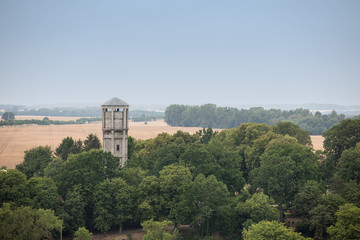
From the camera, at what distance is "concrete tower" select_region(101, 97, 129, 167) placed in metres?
51.4

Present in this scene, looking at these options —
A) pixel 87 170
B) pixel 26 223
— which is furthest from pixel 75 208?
pixel 26 223

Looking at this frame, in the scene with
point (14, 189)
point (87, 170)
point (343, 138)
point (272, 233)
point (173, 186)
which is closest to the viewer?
point (272, 233)

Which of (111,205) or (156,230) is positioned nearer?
(156,230)

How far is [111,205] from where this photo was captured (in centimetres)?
4191

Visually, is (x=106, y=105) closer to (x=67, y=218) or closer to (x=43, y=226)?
(x=67, y=218)

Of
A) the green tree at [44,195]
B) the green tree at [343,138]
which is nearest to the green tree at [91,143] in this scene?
the green tree at [44,195]

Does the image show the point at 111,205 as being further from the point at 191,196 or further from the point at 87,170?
the point at 191,196

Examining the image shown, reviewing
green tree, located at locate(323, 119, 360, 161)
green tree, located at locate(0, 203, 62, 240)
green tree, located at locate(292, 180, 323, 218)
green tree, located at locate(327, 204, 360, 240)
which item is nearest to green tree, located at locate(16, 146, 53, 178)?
green tree, located at locate(0, 203, 62, 240)

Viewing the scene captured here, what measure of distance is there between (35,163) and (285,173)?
3614 cm

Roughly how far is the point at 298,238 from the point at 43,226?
22.0 metres

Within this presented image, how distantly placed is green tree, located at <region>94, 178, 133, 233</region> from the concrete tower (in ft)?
29.2

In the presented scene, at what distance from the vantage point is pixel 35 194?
39.2 metres

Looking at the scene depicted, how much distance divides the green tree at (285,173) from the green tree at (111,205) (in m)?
16.5

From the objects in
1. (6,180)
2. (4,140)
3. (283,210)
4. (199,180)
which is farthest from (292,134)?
(4,140)
